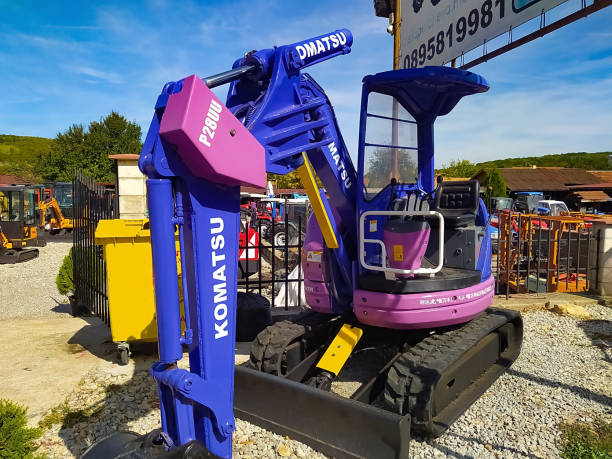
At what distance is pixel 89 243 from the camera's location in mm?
6895

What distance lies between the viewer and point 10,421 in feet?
7.83

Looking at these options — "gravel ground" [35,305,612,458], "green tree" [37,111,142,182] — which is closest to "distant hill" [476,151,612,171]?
"green tree" [37,111,142,182]

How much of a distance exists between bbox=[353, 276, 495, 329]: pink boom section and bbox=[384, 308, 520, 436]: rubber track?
0.65 feet

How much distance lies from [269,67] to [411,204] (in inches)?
73.2

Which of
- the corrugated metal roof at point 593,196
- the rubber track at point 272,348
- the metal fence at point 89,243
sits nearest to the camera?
the rubber track at point 272,348

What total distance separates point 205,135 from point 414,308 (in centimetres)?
257

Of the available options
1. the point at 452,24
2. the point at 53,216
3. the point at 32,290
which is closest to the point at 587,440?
the point at 452,24

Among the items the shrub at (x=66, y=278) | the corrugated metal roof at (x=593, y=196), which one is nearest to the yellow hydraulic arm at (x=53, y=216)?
the shrub at (x=66, y=278)

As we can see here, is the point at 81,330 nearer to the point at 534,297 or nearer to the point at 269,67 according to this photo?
the point at 269,67

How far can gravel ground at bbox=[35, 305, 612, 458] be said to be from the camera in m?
3.66

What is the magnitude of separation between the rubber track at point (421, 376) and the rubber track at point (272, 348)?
3.46ft

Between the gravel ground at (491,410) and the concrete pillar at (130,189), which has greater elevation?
the concrete pillar at (130,189)

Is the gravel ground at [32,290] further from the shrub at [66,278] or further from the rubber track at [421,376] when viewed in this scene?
the rubber track at [421,376]

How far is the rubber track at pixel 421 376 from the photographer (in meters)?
3.54
